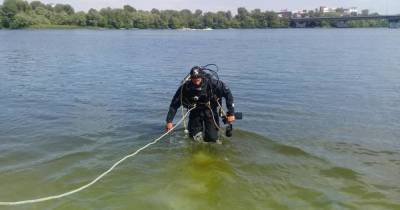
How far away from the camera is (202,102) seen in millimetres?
11102

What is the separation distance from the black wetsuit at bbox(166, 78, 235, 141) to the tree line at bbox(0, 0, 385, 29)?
14145cm

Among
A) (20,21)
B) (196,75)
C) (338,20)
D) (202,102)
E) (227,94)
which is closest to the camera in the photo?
(196,75)

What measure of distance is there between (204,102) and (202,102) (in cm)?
5

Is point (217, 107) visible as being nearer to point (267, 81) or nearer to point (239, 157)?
point (239, 157)

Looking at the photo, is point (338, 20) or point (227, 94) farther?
point (338, 20)

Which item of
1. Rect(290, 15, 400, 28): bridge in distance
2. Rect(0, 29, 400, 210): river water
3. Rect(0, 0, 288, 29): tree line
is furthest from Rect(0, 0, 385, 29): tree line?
Rect(0, 29, 400, 210): river water

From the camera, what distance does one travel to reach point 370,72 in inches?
1138

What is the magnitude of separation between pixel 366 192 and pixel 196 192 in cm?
344

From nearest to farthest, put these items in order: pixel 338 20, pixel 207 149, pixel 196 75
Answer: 1. pixel 196 75
2. pixel 207 149
3. pixel 338 20

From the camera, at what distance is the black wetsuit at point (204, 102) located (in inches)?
428

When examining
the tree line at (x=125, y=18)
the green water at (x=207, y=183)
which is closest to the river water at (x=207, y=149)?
the green water at (x=207, y=183)

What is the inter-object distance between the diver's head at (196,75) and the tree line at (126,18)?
141994 millimetres

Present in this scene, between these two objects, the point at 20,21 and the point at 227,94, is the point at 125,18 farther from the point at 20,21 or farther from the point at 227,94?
the point at 227,94

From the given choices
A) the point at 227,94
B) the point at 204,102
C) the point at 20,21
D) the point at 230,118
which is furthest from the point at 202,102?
the point at 20,21
